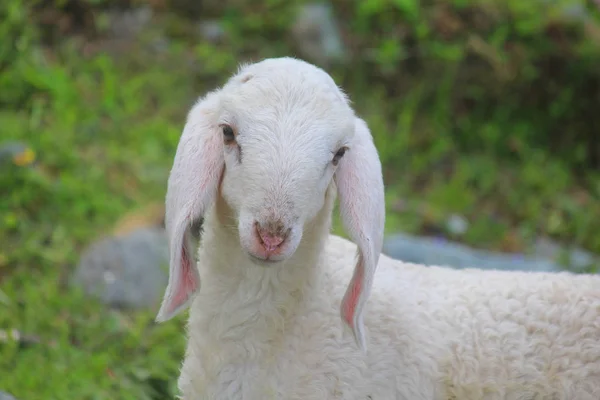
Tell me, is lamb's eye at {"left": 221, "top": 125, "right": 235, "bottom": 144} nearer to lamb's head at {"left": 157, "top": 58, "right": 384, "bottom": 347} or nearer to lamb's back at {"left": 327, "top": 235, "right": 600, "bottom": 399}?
lamb's head at {"left": 157, "top": 58, "right": 384, "bottom": 347}

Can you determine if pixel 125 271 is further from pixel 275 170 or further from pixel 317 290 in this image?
pixel 275 170

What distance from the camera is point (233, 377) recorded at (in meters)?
3.00

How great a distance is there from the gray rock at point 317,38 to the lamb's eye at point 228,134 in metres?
4.39

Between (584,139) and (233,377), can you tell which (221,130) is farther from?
(584,139)

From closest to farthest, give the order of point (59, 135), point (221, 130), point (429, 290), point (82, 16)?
1. point (221, 130)
2. point (429, 290)
3. point (59, 135)
4. point (82, 16)

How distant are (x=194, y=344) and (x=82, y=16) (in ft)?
14.8

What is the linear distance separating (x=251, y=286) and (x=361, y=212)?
478mm

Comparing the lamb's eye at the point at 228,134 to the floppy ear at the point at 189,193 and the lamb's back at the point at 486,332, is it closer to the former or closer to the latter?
the floppy ear at the point at 189,193

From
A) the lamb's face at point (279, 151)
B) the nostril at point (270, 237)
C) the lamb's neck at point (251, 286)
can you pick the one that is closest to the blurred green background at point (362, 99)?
the lamb's neck at point (251, 286)

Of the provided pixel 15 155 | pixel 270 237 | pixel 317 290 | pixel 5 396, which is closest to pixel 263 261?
pixel 270 237

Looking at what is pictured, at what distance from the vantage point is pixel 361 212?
2.84 m

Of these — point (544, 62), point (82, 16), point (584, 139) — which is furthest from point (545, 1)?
point (82, 16)

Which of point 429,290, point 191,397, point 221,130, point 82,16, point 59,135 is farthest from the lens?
point 82,16

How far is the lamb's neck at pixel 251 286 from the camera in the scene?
3006 millimetres
